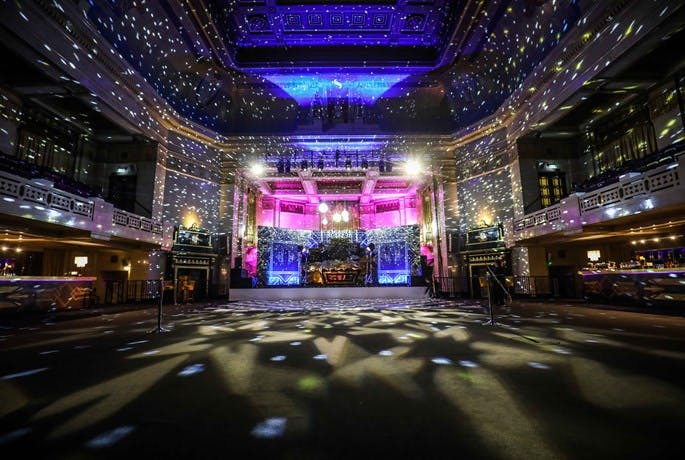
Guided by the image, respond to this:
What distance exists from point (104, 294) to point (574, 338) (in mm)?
15709

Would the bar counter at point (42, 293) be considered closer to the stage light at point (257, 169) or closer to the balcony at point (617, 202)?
the stage light at point (257, 169)

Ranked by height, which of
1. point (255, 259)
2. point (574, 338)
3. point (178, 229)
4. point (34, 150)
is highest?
point (34, 150)

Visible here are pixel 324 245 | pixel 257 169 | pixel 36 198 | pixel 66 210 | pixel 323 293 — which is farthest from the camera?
pixel 324 245

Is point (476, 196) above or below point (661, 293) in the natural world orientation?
above

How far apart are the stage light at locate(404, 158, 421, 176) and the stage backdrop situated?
3.66 m

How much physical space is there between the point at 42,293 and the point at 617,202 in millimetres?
16353

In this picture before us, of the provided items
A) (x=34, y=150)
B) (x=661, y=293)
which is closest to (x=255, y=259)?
(x=34, y=150)

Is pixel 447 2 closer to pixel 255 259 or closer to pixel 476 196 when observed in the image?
pixel 476 196

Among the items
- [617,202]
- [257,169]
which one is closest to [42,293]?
[257,169]

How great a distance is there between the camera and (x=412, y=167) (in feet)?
51.6

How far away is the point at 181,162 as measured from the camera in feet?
45.1

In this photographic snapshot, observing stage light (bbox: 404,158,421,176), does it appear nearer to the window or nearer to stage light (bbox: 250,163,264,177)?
the window

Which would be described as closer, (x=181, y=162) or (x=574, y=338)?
(x=574, y=338)

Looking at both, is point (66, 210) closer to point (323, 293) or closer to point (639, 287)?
point (323, 293)
